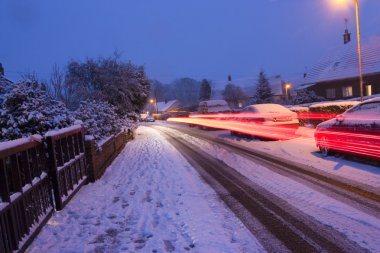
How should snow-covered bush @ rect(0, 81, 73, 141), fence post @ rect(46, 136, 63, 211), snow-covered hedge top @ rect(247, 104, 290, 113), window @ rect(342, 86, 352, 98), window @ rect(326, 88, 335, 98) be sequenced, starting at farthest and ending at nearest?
window @ rect(326, 88, 335, 98) < window @ rect(342, 86, 352, 98) < snow-covered hedge top @ rect(247, 104, 290, 113) < snow-covered bush @ rect(0, 81, 73, 141) < fence post @ rect(46, 136, 63, 211)

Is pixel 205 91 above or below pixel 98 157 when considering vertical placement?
above

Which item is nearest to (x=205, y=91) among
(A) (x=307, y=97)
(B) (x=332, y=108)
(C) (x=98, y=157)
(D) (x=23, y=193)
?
(A) (x=307, y=97)

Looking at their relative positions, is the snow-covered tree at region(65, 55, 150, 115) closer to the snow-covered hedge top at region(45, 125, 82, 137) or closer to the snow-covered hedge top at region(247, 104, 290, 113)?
the snow-covered hedge top at region(247, 104, 290, 113)

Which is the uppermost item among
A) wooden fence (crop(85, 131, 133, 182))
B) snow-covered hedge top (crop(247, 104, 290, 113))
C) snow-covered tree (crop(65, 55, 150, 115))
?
snow-covered tree (crop(65, 55, 150, 115))

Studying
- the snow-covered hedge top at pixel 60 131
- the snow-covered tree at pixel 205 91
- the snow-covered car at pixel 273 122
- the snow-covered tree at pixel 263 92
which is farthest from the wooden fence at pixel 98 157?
the snow-covered tree at pixel 205 91

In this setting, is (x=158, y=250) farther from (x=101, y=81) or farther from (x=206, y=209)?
(x=101, y=81)

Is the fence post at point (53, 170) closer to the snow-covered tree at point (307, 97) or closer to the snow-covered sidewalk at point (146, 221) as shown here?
the snow-covered sidewalk at point (146, 221)

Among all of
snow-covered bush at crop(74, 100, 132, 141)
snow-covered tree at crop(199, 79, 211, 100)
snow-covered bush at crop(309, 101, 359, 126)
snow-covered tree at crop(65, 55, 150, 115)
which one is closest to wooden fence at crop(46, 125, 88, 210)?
snow-covered bush at crop(74, 100, 132, 141)

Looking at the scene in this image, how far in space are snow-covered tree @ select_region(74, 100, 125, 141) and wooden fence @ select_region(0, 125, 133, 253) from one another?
2.90 metres

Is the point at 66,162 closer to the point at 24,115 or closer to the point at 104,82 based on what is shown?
the point at 24,115

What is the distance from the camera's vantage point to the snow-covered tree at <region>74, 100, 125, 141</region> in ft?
40.4

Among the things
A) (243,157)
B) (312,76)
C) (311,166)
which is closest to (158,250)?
(311,166)

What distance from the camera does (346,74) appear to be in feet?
107

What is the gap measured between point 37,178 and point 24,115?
11.3 ft
